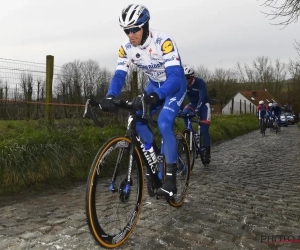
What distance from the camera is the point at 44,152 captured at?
583 cm

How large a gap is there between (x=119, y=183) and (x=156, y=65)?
1.52 meters

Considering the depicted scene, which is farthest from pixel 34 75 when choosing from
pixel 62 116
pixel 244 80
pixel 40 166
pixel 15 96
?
pixel 244 80

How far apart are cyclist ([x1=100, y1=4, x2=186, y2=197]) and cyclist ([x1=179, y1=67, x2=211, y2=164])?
3164 millimetres

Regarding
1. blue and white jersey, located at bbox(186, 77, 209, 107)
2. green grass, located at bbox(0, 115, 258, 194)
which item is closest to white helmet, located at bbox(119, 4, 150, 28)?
green grass, located at bbox(0, 115, 258, 194)

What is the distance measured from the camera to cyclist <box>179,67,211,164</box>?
23.8ft

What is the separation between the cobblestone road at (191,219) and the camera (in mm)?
3174

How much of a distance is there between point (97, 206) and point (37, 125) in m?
4.95

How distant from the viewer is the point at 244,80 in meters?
90.1

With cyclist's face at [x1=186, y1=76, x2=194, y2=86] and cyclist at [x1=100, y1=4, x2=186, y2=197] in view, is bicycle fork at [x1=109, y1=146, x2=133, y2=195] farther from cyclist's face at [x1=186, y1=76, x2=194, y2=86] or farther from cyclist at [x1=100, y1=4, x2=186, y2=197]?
cyclist's face at [x1=186, y1=76, x2=194, y2=86]

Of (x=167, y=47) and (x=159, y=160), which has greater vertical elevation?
(x=167, y=47)

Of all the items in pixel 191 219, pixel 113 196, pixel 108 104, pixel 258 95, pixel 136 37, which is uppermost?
pixel 258 95

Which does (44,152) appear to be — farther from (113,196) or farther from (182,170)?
(113,196)

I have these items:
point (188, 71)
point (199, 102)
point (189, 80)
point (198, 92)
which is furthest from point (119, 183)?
point (198, 92)

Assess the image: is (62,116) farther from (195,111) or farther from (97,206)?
(97,206)
